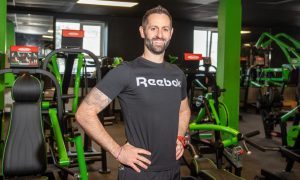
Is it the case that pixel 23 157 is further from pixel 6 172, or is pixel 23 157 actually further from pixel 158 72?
pixel 158 72

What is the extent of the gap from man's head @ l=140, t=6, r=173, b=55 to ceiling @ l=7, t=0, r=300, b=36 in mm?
6167

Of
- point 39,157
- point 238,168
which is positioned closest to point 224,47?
point 238,168

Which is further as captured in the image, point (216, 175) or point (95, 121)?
point (216, 175)

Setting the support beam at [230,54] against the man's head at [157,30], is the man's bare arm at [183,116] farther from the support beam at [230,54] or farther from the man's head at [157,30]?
the support beam at [230,54]

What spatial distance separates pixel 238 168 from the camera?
318cm

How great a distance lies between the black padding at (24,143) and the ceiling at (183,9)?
18.1ft

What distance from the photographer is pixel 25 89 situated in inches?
106

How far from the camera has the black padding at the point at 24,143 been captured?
2781 mm

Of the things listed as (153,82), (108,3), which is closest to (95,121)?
(153,82)

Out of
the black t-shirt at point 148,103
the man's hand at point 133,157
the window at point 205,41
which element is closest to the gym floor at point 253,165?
the black t-shirt at point 148,103

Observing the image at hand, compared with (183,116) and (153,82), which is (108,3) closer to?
(183,116)

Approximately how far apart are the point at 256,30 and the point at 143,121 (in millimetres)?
11339

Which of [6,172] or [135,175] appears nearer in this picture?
[135,175]

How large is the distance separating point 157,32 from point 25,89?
4.51 ft
